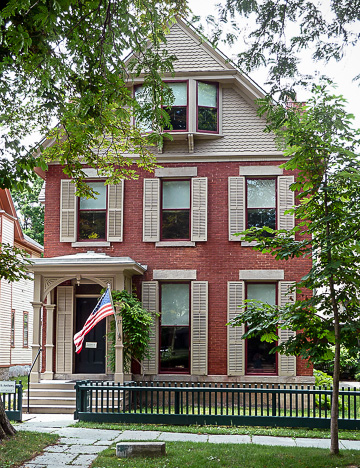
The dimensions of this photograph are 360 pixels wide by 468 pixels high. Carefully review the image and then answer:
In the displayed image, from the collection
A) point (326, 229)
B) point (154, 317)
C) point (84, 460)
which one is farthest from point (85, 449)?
point (154, 317)

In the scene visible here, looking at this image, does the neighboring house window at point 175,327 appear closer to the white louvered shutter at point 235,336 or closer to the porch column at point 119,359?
the white louvered shutter at point 235,336

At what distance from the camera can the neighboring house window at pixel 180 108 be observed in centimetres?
1811

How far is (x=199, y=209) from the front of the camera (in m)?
17.9

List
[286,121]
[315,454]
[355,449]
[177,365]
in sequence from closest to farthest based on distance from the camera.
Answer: [286,121], [315,454], [355,449], [177,365]

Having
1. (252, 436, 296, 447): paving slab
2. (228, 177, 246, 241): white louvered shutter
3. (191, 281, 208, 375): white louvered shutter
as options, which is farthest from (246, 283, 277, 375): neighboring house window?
(252, 436, 296, 447): paving slab

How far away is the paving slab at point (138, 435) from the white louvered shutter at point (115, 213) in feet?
22.9

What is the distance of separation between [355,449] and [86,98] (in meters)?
7.53

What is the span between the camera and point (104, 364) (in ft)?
59.5

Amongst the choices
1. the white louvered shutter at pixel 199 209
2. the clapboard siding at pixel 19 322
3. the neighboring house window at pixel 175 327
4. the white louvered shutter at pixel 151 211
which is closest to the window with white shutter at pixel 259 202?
the white louvered shutter at pixel 199 209

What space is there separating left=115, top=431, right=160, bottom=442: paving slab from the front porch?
4342 millimetres

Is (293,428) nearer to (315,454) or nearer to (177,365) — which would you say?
(315,454)

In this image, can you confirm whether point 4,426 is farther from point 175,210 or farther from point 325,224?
point 175,210

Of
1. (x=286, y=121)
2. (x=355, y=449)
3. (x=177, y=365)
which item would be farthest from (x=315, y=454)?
(x=177, y=365)

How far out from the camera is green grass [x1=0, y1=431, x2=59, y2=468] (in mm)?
9406
